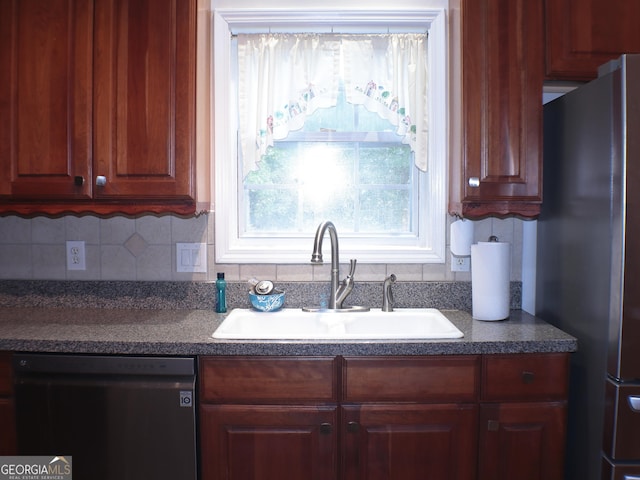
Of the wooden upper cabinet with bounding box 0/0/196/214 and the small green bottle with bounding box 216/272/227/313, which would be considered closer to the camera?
the wooden upper cabinet with bounding box 0/0/196/214

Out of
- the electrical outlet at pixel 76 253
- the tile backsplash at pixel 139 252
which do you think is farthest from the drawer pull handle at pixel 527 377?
the electrical outlet at pixel 76 253

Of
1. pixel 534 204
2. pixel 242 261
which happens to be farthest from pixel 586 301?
pixel 242 261

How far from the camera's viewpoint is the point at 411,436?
141cm

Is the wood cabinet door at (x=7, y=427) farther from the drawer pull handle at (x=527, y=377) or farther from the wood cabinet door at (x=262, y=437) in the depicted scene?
the drawer pull handle at (x=527, y=377)

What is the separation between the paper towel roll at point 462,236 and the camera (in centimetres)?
188

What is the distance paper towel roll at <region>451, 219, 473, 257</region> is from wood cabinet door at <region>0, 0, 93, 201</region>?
4.75 feet

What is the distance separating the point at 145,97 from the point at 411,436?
1.46 m

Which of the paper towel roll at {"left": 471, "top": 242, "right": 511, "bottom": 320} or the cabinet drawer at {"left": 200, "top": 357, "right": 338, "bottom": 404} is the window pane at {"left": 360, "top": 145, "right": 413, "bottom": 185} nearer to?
the paper towel roll at {"left": 471, "top": 242, "right": 511, "bottom": 320}

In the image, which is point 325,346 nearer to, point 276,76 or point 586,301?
point 586,301

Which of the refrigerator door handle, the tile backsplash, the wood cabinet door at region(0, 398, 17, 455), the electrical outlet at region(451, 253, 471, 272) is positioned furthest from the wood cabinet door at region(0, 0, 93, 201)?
the refrigerator door handle

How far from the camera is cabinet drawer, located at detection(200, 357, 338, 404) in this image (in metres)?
1.41

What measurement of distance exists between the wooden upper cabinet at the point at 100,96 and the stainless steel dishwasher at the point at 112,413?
602mm

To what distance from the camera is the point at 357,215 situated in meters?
2.01

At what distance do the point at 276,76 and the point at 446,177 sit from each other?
85cm
